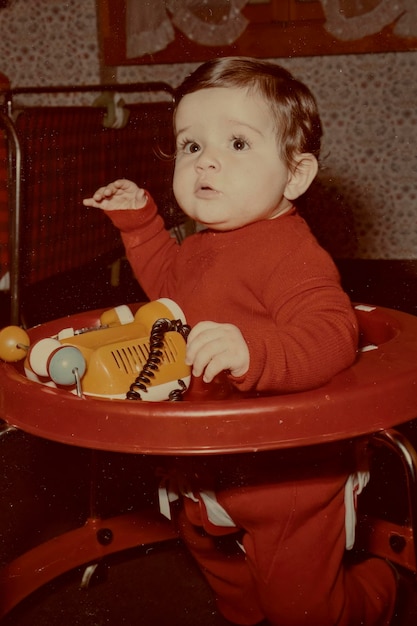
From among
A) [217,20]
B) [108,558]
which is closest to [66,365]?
[108,558]

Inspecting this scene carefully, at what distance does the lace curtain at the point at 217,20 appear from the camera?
8.84ft

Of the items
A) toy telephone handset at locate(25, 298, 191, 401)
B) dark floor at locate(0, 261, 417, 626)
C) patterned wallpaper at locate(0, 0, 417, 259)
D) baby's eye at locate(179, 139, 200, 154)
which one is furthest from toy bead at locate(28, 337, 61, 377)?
patterned wallpaper at locate(0, 0, 417, 259)

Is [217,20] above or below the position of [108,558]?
above

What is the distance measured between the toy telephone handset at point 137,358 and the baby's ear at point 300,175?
20 centimetres

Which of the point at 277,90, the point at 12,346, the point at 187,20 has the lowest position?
the point at 12,346

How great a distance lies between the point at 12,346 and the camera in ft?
2.53

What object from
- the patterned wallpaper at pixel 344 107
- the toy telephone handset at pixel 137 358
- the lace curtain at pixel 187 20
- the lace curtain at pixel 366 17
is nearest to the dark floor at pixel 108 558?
the toy telephone handset at pixel 137 358

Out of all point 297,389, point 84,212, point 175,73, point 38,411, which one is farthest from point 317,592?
point 175,73

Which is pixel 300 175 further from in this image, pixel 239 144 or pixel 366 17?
pixel 366 17

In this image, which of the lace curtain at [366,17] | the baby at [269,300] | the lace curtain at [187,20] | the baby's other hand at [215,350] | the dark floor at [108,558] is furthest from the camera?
the lace curtain at [187,20]

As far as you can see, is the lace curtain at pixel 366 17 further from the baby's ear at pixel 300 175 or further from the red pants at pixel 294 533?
the red pants at pixel 294 533

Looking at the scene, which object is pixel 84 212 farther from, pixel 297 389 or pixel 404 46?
pixel 404 46

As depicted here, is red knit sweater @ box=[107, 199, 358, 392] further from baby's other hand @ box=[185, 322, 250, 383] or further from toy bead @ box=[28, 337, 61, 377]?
toy bead @ box=[28, 337, 61, 377]

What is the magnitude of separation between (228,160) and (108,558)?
61cm
